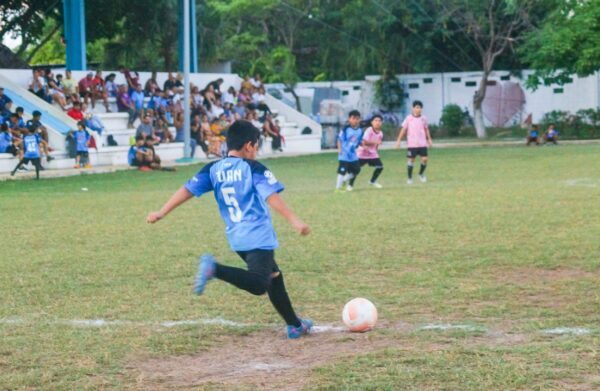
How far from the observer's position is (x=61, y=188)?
22172 mm

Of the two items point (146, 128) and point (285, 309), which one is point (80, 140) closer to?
point (146, 128)

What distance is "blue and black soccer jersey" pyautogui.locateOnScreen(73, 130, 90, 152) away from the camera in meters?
28.2

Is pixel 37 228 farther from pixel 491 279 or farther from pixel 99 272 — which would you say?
pixel 491 279

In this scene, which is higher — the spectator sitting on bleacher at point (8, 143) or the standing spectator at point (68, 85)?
the standing spectator at point (68, 85)

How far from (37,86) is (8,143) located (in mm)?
4593

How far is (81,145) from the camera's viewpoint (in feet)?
92.9

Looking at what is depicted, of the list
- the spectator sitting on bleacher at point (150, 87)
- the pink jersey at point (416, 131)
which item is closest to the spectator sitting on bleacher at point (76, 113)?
the spectator sitting on bleacher at point (150, 87)

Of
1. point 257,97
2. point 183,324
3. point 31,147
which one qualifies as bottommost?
point 183,324

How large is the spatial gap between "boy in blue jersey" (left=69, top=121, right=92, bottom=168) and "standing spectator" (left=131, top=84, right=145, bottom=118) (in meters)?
4.33

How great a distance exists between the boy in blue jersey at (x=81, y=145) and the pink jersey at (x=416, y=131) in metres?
10.0

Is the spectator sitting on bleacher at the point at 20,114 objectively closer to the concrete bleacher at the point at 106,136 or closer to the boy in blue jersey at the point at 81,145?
the concrete bleacher at the point at 106,136

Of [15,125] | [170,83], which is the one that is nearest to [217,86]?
[170,83]

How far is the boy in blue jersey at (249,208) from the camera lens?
23.3 ft

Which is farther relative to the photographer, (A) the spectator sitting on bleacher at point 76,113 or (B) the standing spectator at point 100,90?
(B) the standing spectator at point 100,90
